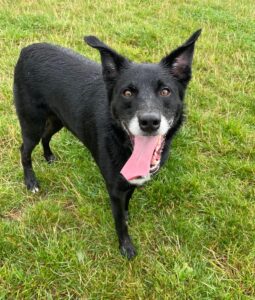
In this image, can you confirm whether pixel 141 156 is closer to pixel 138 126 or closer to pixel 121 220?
pixel 138 126

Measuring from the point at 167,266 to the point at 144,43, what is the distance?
4218 mm

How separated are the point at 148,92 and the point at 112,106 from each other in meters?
0.30

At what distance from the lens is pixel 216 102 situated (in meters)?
5.07

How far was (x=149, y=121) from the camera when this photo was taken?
2.47m

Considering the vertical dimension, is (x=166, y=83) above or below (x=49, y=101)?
above

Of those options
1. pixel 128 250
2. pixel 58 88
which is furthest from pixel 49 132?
pixel 128 250

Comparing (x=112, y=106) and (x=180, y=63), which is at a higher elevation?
(x=180, y=63)

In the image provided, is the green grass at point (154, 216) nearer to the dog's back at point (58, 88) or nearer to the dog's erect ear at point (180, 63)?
the dog's back at point (58, 88)

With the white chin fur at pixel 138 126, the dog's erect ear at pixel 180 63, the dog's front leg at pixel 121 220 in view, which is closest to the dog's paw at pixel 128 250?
the dog's front leg at pixel 121 220

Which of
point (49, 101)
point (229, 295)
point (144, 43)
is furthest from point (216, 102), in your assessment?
point (229, 295)

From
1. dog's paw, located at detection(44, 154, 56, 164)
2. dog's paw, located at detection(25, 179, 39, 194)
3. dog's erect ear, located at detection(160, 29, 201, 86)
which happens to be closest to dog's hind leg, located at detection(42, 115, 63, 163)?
dog's paw, located at detection(44, 154, 56, 164)

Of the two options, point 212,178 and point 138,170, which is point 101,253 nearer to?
point 138,170

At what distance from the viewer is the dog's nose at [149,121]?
2467 mm

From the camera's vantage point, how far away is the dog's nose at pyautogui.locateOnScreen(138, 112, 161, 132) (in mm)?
2467
